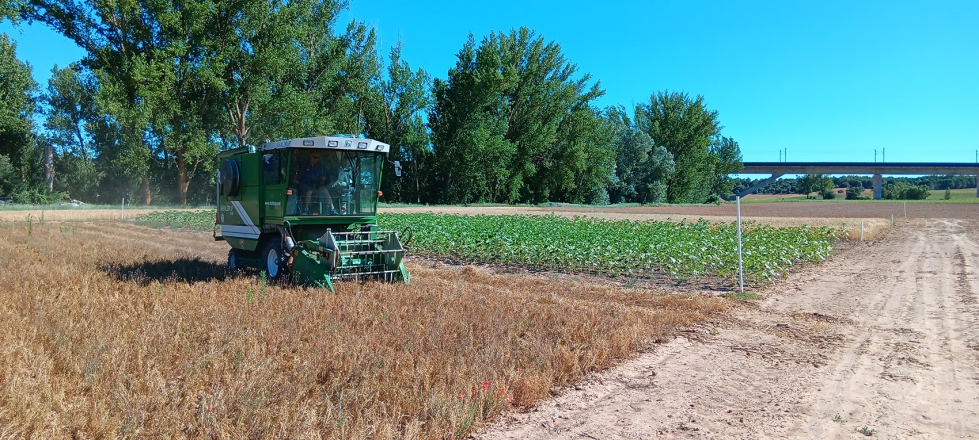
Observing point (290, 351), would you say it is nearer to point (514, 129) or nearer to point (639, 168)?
point (514, 129)

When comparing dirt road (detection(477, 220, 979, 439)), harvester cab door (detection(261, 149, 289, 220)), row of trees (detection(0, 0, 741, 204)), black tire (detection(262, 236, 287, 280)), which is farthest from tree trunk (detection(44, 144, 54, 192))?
dirt road (detection(477, 220, 979, 439))

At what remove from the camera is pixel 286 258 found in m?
10.4

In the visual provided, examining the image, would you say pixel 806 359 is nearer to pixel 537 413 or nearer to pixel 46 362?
pixel 537 413

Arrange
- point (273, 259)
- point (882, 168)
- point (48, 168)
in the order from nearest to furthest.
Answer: point (273, 259) → point (48, 168) → point (882, 168)

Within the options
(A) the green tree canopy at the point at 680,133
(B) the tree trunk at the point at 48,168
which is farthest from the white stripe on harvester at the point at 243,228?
(A) the green tree canopy at the point at 680,133

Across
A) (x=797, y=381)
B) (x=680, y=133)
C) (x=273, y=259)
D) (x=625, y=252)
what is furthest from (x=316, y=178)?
(x=680, y=133)

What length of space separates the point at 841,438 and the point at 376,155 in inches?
336

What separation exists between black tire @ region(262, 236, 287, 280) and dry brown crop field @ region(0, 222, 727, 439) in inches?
23.9

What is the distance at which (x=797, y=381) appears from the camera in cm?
586

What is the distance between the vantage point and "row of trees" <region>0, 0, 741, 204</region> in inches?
1462

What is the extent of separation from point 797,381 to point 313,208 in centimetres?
793

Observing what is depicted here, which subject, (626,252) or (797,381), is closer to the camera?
(797,381)

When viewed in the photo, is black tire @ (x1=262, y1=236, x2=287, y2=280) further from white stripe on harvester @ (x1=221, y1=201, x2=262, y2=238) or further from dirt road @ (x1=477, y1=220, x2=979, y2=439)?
dirt road @ (x1=477, y1=220, x2=979, y2=439)

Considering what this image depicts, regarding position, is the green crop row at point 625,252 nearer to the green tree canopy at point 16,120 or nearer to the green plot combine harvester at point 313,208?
the green plot combine harvester at point 313,208
